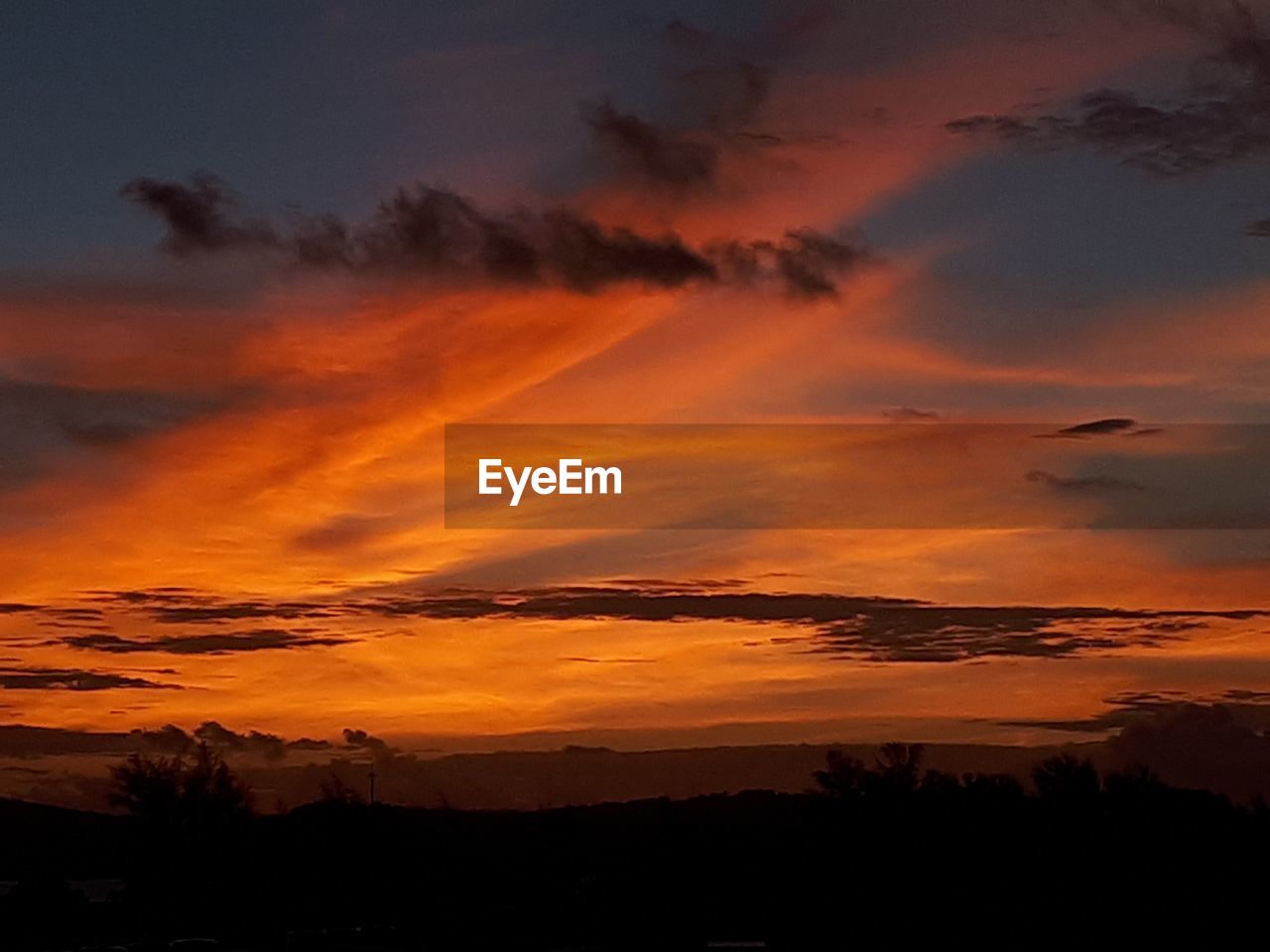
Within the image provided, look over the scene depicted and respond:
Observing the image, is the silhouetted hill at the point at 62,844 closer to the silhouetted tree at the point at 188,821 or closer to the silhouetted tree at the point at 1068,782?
the silhouetted tree at the point at 188,821

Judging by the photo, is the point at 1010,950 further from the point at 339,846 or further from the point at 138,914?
the point at 339,846

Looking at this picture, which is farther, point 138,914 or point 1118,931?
point 138,914

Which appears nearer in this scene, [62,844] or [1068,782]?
[1068,782]

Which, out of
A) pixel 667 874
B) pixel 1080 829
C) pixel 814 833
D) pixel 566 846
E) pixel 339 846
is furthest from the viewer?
pixel 566 846

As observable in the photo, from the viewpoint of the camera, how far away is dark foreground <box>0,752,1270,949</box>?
2429 inches

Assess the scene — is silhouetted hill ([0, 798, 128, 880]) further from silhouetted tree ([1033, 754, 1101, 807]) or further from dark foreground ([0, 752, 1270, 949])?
silhouetted tree ([1033, 754, 1101, 807])

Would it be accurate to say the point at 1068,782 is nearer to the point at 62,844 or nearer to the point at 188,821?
the point at 188,821

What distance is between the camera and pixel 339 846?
111938mm

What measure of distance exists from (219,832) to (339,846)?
1127 centimetres

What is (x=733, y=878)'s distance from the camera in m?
80.4

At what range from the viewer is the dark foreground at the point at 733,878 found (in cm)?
6169

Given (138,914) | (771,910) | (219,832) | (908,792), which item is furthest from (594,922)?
(219,832)

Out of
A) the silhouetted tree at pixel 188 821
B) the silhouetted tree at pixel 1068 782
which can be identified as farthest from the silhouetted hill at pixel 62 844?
the silhouetted tree at pixel 1068 782

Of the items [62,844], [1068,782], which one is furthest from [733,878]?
[62,844]
